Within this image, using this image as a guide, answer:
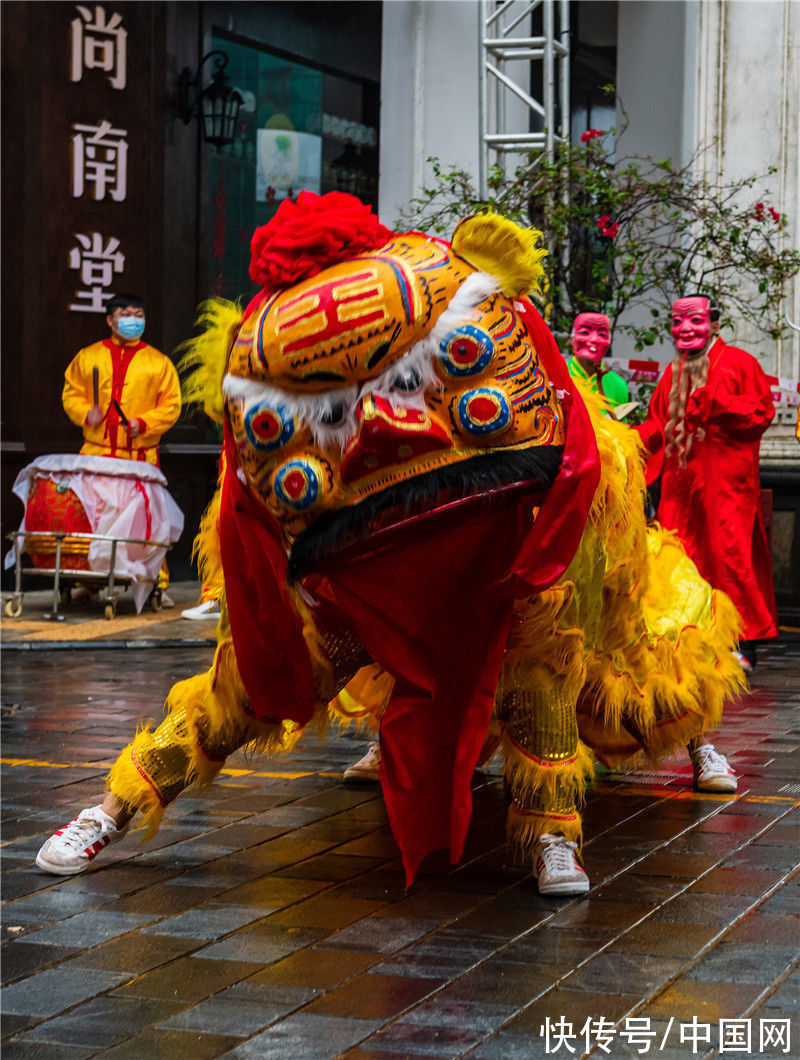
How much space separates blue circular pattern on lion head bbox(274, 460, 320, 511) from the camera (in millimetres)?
3158

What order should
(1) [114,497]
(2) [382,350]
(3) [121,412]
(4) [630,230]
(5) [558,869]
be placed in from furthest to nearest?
(3) [121,412] < (4) [630,230] < (1) [114,497] < (5) [558,869] < (2) [382,350]

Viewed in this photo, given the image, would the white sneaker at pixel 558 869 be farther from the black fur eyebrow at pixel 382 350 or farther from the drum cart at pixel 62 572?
the drum cart at pixel 62 572

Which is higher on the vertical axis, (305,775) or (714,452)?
(714,452)

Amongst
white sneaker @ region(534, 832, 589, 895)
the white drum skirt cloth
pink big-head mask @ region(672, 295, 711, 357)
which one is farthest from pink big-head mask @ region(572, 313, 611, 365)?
white sneaker @ region(534, 832, 589, 895)

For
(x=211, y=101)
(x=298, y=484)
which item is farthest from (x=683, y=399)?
(x=211, y=101)

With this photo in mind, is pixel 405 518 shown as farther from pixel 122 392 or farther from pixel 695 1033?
pixel 122 392

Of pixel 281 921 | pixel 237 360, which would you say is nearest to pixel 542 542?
pixel 237 360

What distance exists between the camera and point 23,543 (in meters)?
9.45

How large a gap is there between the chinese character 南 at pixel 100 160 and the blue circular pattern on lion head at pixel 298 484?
28.8 feet

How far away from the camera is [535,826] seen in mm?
3578

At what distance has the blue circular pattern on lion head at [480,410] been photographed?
3.17 metres

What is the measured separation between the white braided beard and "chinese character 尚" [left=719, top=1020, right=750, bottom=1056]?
5272mm

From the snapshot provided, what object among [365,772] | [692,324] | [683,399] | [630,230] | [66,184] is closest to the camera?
[365,772]

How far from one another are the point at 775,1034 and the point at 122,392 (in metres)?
7.81
